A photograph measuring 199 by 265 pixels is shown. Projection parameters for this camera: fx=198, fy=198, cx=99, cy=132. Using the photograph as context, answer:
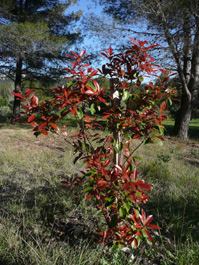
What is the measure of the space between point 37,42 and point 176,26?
436cm

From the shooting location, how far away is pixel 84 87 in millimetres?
1269

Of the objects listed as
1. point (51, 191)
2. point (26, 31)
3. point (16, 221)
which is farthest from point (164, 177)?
point (26, 31)

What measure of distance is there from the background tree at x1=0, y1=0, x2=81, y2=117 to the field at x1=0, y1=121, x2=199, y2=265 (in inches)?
186

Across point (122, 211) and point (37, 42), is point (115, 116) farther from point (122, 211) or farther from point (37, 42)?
point (37, 42)

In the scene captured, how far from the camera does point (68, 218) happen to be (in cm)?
197

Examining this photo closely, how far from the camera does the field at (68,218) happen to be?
1.44 meters

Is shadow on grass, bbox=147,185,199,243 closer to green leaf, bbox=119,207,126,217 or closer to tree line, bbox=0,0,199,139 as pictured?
green leaf, bbox=119,207,126,217

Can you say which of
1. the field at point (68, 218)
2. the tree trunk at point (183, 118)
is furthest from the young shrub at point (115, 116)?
the tree trunk at point (183, 118)

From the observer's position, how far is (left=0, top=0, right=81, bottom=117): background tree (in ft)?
21.9

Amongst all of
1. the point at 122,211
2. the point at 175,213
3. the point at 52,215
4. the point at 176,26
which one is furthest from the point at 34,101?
the point at 176,26

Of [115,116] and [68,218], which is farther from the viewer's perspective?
[68,218]

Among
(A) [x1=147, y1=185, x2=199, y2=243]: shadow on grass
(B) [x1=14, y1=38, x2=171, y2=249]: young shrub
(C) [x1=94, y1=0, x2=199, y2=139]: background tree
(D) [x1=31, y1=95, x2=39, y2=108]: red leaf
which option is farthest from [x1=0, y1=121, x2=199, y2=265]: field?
(C) [x1=94, y1=0, x2=199, y2=139]: background tree

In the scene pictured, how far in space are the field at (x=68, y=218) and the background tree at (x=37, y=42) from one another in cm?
472

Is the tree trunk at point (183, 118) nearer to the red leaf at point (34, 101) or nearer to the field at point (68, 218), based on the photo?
the field at point (68, 218)
